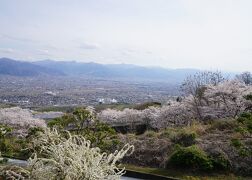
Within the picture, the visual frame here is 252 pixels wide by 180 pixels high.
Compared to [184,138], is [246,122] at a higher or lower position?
higher

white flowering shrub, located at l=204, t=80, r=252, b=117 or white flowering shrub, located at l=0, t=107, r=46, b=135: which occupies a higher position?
white flowering shrub, located at l=204, t=80, r=252, b=117

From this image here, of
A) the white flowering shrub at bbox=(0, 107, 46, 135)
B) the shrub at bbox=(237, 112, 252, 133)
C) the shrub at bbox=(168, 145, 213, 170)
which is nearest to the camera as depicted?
the shrub at bbox=(168, 145, 213, 170)

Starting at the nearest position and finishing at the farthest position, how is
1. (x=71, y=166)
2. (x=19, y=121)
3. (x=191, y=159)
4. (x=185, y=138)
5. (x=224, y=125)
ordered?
(x=71, y=166) → (x=191, y=159) → (x=185, y=138) → (x=224, y=125) → (x=19, y=121)

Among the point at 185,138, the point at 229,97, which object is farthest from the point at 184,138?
the point at 229,97

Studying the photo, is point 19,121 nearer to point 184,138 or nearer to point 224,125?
point 224,125

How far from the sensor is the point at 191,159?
15719mm

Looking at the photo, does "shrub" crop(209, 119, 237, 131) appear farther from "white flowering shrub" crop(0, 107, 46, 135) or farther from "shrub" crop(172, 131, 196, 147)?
"white flowering shrub" crop(0, 107, 46, 135)

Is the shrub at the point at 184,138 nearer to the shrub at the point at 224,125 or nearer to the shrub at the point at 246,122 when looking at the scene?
the shrub at the point at 246,122

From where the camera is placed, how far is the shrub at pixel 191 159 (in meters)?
15.4

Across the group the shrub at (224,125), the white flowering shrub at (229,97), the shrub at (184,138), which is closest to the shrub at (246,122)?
the shrub at (224,125)

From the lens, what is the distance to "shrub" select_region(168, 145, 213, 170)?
1543 centimetres

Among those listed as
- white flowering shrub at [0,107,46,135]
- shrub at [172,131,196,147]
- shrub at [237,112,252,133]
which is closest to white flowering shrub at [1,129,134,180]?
shrub at [237,112,252,133]

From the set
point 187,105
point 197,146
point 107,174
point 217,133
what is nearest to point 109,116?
point 187,105

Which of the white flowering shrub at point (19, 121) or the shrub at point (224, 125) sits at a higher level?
the shrub at point (224, 125)
